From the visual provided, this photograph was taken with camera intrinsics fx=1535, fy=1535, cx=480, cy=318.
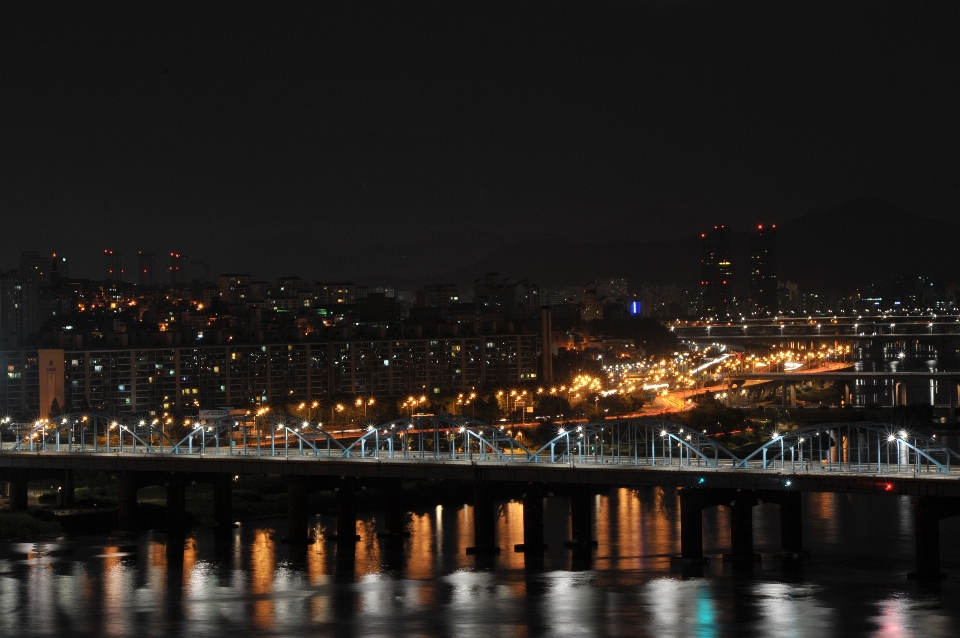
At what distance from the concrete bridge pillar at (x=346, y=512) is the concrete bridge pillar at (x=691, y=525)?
8.37 m

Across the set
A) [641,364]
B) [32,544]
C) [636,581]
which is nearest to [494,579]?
[636,581]

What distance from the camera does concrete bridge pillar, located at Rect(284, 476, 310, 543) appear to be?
3544cm

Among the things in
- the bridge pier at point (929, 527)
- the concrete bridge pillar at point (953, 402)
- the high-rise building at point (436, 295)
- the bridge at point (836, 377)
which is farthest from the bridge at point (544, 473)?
the high-rise building at point (436, 295)

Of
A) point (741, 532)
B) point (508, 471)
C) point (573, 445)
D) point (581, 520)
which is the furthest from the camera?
point (581, 520)

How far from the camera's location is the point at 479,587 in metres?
28.8

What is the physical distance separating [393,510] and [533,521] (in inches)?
196

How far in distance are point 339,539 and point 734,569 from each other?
9928mm

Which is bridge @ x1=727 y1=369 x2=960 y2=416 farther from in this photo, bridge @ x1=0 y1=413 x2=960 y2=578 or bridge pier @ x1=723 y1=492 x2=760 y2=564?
bridge pier @ x1=723 y1=492 x2=760 y2=564

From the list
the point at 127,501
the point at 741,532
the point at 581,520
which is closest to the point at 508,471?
the point at 581,520

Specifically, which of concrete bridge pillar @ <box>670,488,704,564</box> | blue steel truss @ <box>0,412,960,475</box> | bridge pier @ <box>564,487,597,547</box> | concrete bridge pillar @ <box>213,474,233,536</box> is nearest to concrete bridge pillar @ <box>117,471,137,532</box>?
blue steel truss @ <box>0,412,960,475</box>

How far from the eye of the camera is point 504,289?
145 metres

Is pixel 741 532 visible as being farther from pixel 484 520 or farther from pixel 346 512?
pixel 346 512

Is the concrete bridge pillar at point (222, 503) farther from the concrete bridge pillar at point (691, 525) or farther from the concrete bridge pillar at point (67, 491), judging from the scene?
the concrete bridge pillar at point (691, 525)

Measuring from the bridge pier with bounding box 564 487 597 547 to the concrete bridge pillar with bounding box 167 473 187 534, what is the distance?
9.87 m
